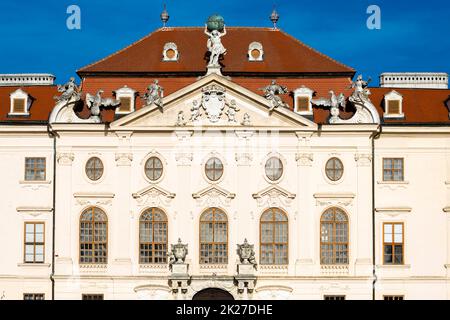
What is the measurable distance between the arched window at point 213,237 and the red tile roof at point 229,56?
7409 mm

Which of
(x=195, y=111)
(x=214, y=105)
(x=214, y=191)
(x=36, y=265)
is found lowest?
(x=36, y=265)

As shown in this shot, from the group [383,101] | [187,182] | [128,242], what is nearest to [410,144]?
[383,101]

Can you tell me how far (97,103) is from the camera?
5516cm

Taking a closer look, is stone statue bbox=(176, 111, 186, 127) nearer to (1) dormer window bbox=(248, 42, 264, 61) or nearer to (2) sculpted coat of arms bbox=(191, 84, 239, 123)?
(2) sculpted coat of arms bbox=(191, 84, 239, 123)

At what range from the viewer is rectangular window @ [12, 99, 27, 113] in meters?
56.3

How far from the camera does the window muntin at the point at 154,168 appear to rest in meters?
55.0

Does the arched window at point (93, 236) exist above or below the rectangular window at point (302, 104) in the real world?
below

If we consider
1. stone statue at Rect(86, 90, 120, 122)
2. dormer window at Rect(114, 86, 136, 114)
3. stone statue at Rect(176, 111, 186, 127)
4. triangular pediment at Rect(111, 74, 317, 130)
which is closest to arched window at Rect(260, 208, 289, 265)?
triangular pediment at Rect(111, 74, 317, 130)

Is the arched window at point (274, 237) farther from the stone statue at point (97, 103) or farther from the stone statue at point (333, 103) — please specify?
the stone statue at point (97, 103)

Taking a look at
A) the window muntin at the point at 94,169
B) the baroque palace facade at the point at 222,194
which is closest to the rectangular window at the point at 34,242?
the baroque palace facade at the point at 222,194

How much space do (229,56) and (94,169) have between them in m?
9.23

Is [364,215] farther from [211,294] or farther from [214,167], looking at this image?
[211,294]

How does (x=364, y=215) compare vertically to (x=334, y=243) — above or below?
above

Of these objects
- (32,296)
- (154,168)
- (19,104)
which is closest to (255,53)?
(154,168)
